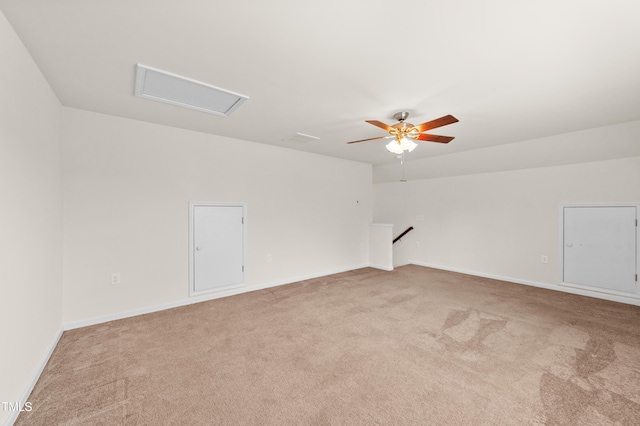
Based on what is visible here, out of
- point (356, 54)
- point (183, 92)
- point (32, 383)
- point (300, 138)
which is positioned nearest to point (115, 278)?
point (32, 383)

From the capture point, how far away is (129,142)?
11.4ft

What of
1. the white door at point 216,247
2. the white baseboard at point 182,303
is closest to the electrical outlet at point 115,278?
the white baseboard at point 182,303

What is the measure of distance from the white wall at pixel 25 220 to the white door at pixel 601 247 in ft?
22.3

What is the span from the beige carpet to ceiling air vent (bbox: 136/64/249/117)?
2.53m

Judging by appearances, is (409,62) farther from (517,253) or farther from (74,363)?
(517,253)

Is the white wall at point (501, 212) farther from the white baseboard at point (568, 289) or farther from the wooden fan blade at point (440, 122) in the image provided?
the wooden fan blade at point (440, 122)

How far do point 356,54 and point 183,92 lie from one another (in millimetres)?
1734

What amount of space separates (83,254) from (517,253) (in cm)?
684

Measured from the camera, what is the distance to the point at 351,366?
2381 mm

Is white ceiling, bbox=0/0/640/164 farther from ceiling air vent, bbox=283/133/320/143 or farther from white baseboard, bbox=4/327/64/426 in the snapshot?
white baseboard, bbox=4/327/64/426

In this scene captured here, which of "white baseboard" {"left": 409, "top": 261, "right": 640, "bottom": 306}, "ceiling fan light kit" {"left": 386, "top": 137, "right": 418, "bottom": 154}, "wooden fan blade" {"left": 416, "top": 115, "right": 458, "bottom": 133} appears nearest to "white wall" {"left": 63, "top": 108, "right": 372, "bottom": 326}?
"ceiling fan light kit" {"left": 386, "top": 137, "right": 418, "bottom": 154}

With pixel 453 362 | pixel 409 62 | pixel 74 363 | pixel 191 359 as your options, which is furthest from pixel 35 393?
pixel 409 62

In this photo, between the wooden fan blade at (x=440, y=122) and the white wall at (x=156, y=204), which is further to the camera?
the white wall at (x=156, y=204)

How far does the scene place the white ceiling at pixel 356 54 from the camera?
1.58 metres
